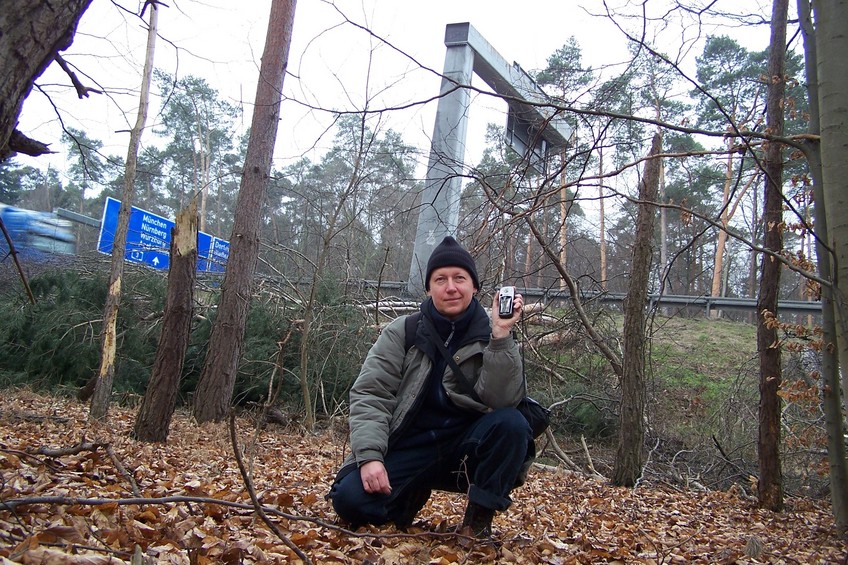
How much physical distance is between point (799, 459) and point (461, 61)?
7.88m

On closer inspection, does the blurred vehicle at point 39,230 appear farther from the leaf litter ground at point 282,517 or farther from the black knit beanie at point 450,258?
the black knit beanie at point 450,258

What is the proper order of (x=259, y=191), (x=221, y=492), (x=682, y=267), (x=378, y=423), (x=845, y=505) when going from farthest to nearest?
(x=682, y=267)
(x=259, y=191)
(x=845, y=505)
(x=221, y=492)
(x=378, y=423)

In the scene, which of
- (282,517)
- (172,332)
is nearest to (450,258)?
(282,517)

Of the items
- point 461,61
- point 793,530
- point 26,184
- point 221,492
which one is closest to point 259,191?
point 461,61

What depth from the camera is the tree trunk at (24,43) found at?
1.98 metres

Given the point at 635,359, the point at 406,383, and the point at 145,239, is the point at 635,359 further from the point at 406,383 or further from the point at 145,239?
the point at 145,239

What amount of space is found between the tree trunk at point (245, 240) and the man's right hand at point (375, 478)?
5875mm

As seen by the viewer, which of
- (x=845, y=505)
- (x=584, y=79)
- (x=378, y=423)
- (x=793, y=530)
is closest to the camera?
(x=378, y=423)


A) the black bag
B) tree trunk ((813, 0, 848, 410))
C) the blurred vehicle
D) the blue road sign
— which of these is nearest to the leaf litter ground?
the black bag

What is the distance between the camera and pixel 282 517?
3051 millimetres

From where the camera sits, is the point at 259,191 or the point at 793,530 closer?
the point at 793,530

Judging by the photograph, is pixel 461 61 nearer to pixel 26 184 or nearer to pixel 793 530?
pixel 793 530

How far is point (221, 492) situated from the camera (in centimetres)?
364

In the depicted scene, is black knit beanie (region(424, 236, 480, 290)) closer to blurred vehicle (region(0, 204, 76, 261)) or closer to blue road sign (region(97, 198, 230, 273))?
blue road sign (region(97, 198, 230, 273))
